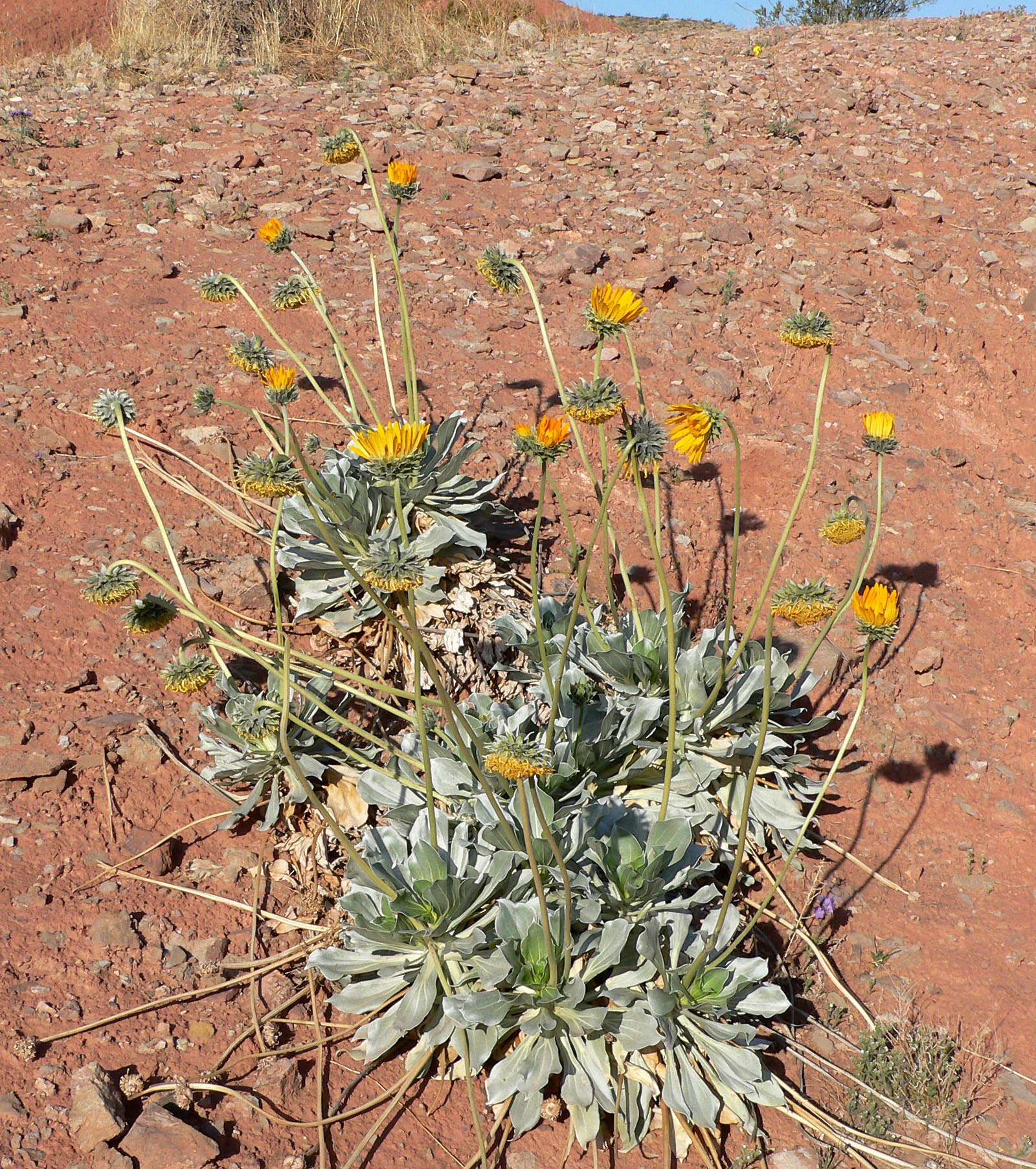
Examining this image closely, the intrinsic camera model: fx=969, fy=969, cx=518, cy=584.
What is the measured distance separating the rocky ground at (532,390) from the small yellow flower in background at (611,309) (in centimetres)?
180

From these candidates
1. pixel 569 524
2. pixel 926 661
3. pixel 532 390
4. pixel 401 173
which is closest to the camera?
pixel 569 524

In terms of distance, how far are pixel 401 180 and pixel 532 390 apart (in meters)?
1.99

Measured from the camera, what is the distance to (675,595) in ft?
13.6

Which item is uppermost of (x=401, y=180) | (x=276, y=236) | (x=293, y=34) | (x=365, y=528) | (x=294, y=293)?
(x=293, y=34)

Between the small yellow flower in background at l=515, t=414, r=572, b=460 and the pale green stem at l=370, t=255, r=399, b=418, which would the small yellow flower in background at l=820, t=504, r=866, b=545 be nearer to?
the small yellow flower in background at l=515, t=414, r=572, b=460

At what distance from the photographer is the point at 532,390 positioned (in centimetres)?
573

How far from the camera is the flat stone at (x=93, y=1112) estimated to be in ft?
8.17

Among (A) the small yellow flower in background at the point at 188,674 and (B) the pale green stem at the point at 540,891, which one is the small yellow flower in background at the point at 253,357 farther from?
(B) the pale green stem at the point at 540,891

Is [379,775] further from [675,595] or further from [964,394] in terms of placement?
[964,394]

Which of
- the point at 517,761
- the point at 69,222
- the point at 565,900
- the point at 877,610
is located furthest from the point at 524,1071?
the point at 69,222

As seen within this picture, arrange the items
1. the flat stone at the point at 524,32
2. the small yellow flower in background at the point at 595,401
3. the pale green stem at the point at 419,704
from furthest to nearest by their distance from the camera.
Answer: the flat stone at the point at 524,32 → the small yellow flower in background at the point at 595,401 → the pale green stem at the point at 419,704

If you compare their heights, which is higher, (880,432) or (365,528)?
(880,432)

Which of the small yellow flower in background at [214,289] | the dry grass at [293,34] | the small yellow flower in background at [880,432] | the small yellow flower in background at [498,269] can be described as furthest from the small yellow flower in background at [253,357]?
the dry grass at [293,34]

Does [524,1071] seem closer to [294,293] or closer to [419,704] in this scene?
[419,704]
